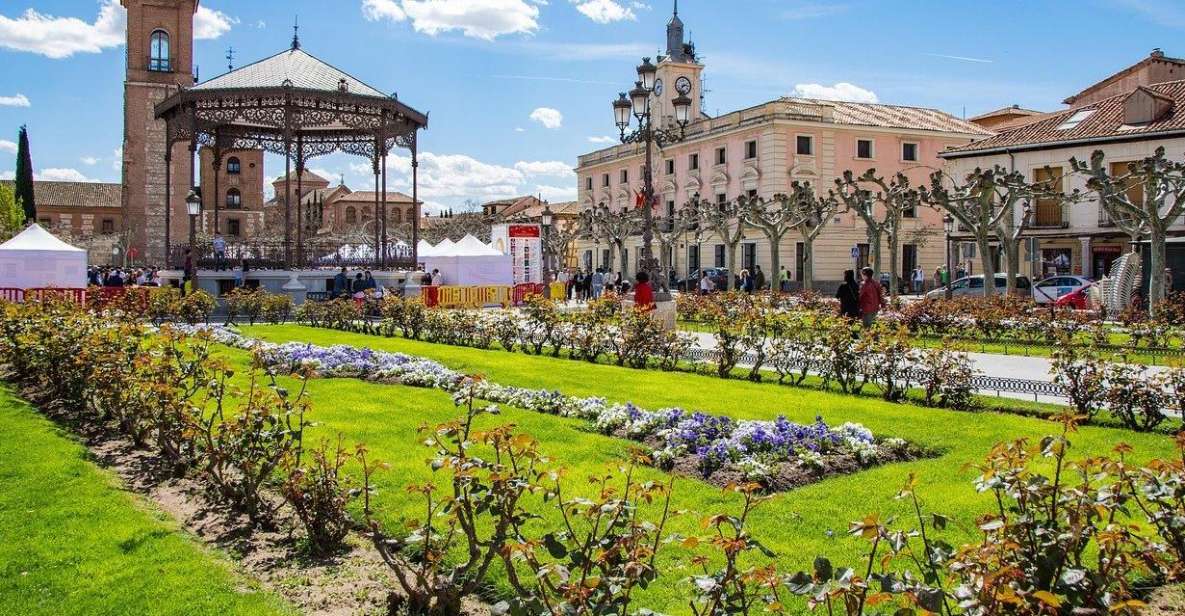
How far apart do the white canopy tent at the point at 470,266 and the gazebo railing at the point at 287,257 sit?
2.71m

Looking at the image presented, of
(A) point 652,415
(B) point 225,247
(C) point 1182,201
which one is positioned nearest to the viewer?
(A) point 652,415

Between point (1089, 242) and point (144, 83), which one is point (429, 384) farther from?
point (144, 83)

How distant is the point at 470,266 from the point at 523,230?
120 inches

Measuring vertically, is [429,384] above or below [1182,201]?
below

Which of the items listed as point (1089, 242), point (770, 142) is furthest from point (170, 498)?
point (770, 142)

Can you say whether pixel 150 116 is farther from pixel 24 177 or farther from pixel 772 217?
pixel 772 217

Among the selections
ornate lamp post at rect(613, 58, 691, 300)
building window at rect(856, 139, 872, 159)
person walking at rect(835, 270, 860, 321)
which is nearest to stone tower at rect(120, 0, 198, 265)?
building window at rect(856, 139, 872, 159)

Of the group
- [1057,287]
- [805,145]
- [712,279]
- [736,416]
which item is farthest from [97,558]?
[805,145]

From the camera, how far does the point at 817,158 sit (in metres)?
43.7

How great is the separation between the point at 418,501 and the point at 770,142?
3935 cm

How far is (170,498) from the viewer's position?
6.27 metres

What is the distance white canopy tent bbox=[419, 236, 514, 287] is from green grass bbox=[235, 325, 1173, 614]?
55.4 feet

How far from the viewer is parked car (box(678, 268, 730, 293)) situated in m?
41.8

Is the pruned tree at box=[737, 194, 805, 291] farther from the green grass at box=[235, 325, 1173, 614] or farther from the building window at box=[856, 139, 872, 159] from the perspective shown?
the green grass at box=[235, 325, 1173, 614]
